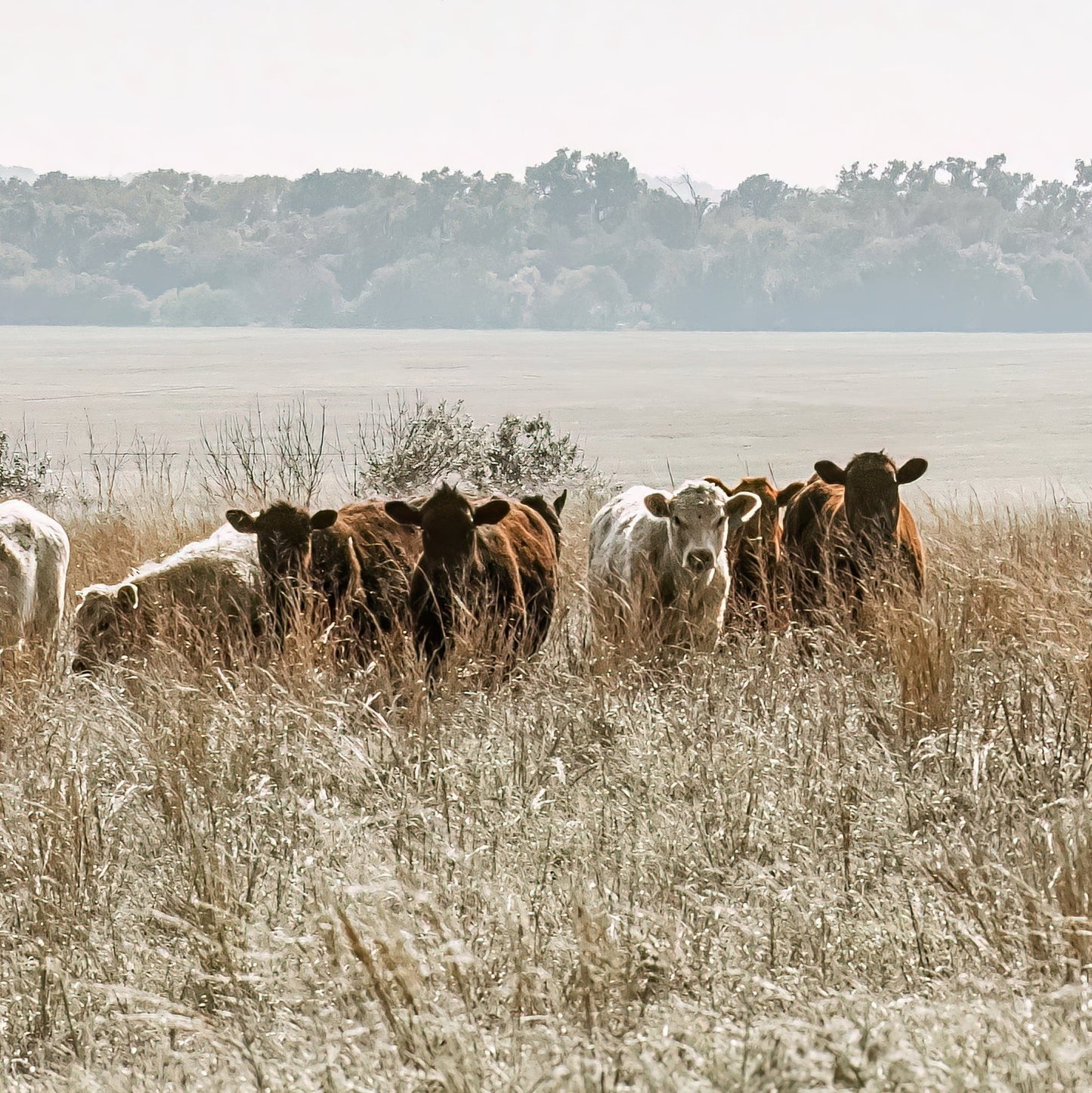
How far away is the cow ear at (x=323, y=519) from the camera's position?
7129mm

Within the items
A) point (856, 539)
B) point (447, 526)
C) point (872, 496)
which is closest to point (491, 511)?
point (447, 526)

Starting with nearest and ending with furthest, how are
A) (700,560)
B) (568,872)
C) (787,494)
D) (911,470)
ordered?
(568,872), (700,560), (911,470), (787,494)

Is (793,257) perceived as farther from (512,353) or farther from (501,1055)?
(501,1055)

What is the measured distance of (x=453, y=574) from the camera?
22.9 ft

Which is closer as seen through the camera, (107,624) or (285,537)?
(285,537)

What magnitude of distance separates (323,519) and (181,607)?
98cm

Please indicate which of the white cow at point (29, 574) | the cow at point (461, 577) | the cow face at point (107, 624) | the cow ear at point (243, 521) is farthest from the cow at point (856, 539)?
the white cow at point (29, 574)

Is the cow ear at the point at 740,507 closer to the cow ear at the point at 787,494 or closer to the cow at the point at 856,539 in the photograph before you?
the cow at the point at 856,539

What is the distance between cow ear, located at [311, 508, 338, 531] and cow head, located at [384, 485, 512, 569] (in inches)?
13.5

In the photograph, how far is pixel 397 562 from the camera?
24.3 ft

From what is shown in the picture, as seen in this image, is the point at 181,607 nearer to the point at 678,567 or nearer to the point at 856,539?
the point at 678,567

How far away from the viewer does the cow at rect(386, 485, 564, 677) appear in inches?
271

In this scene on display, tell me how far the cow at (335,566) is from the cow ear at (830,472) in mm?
2694

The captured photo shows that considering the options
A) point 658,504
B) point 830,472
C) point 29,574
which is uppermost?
point 830,472
